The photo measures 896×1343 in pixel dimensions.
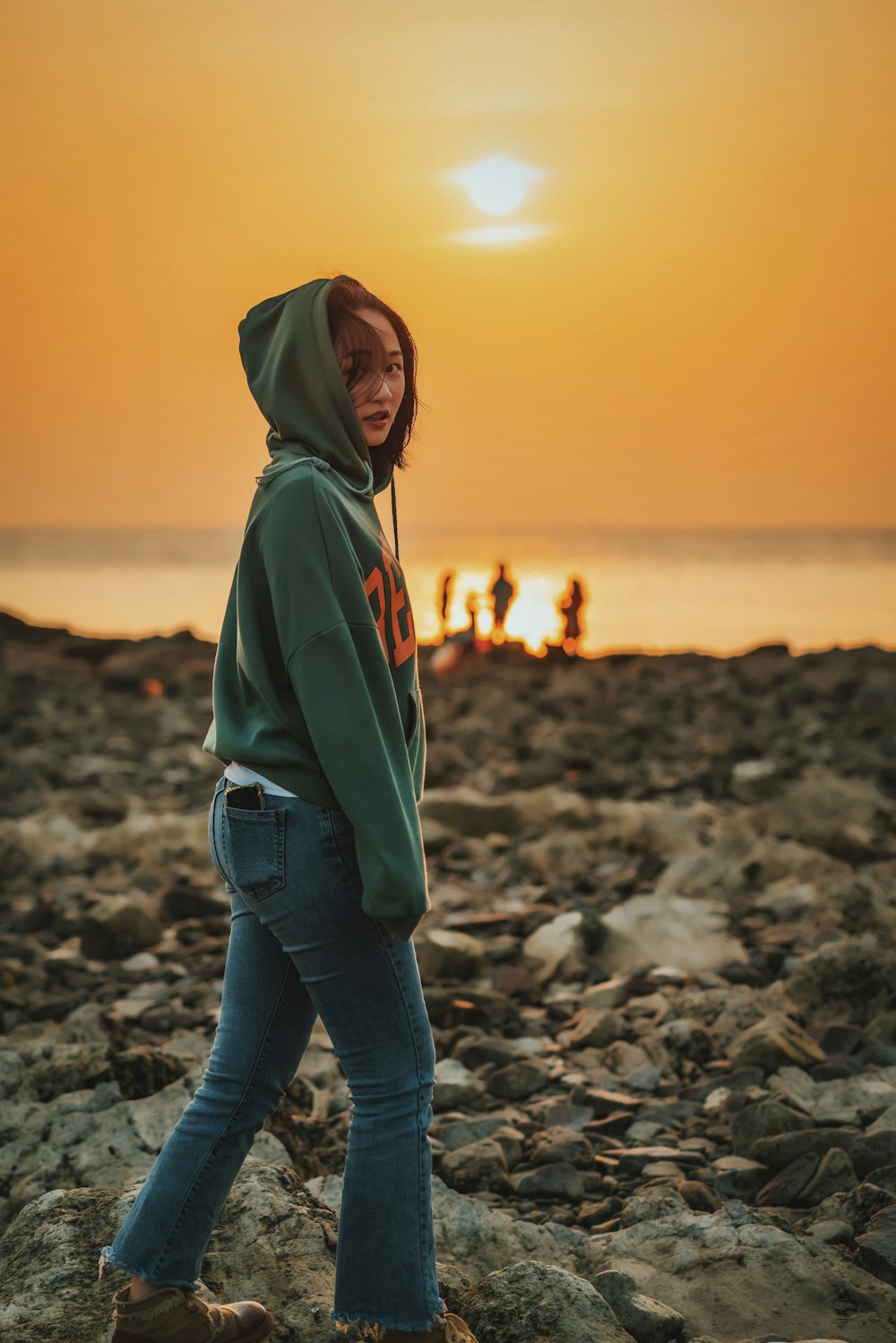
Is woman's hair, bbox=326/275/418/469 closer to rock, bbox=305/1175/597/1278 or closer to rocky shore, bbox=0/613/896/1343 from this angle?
rocky shore, bbox=0/613/896/1343

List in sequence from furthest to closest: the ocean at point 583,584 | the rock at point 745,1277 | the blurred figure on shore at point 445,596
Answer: the ocean at point 583,584
the blurred figure on shore at point 445,596
the rock at point 745,1277

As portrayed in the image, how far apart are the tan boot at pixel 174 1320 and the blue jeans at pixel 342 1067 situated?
0.12ft

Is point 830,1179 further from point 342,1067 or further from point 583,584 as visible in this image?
point 583,584

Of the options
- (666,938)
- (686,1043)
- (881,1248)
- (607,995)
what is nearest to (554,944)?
(666,938)

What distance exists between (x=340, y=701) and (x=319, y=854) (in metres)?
0.30

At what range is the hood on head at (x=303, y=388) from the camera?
2.57 meters

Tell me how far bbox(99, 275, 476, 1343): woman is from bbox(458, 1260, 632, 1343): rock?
19 centimetres

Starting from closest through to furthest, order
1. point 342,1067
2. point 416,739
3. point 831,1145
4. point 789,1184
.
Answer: point 342,1067 → point 416,739 → point 789,1184 → point 831,1145

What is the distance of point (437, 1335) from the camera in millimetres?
2549

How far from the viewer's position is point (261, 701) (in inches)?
101

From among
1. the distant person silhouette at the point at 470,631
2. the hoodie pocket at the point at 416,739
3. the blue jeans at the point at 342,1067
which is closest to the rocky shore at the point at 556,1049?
the blue jeans at the point at 342,1067

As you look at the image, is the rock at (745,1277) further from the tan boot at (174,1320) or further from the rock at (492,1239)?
the tan boot at (174,1320)

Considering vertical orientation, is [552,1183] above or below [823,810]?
below

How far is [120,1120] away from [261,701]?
1.93m
